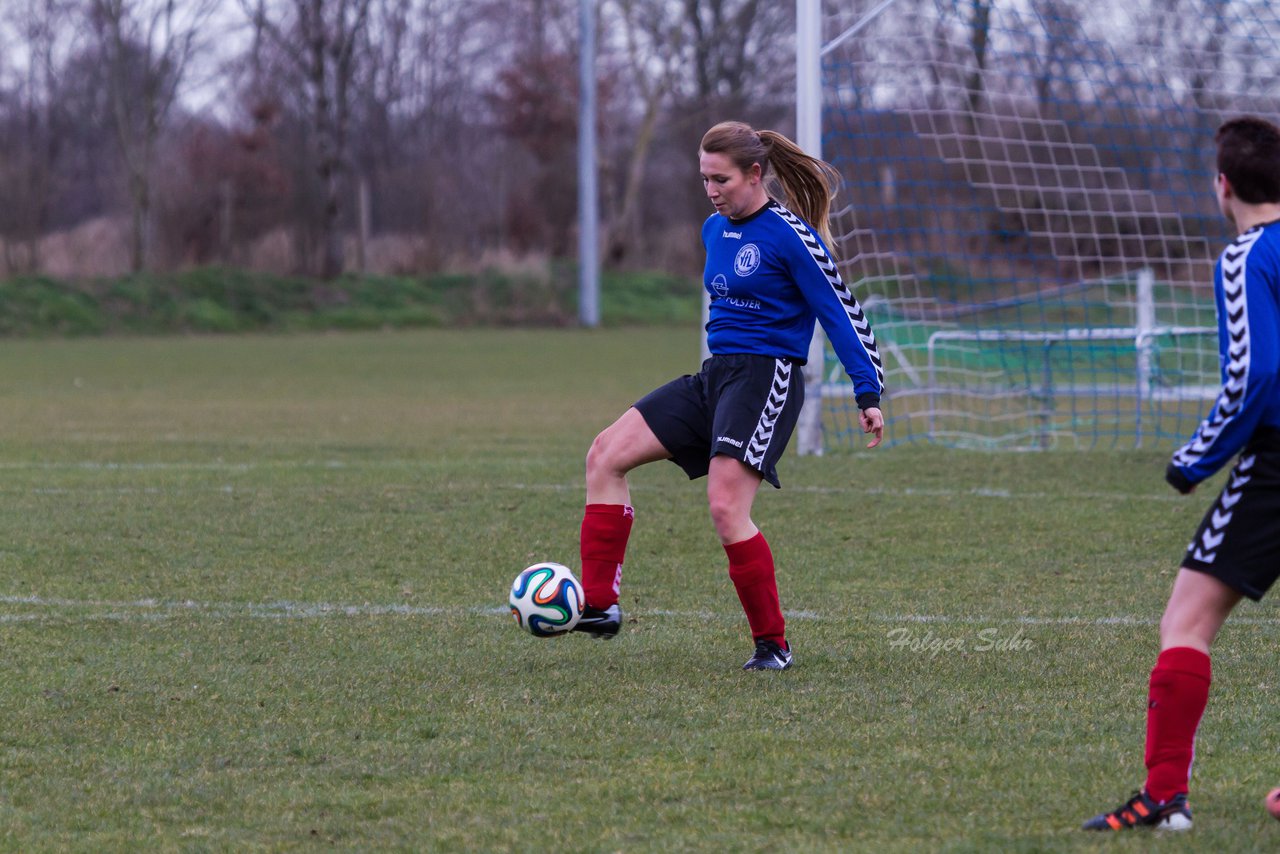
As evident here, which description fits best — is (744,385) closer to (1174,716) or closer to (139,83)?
(1174,716)

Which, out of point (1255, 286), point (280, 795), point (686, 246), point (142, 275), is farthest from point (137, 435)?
point (686, 246)

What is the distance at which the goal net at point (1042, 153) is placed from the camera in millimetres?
11383

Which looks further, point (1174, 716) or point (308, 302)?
point (308, 302)

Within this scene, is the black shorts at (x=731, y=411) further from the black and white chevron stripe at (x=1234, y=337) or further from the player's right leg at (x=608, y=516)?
the black and white chevron stripe at (x=1234, y=337)

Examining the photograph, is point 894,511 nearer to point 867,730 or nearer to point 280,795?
point 867,730

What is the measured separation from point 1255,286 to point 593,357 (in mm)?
19450

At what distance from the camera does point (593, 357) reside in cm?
2234

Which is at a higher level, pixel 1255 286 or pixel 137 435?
pixel 1255 286

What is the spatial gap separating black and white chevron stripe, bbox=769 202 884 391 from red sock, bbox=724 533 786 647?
2.09 feet

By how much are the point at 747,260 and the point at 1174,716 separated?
2039mm

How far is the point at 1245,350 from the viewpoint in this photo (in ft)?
9.88

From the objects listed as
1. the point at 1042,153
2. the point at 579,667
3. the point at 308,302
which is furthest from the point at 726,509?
the point at 308,302

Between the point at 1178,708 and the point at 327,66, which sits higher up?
the point at 327,66

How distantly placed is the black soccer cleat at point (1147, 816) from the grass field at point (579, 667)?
0.05 meters
